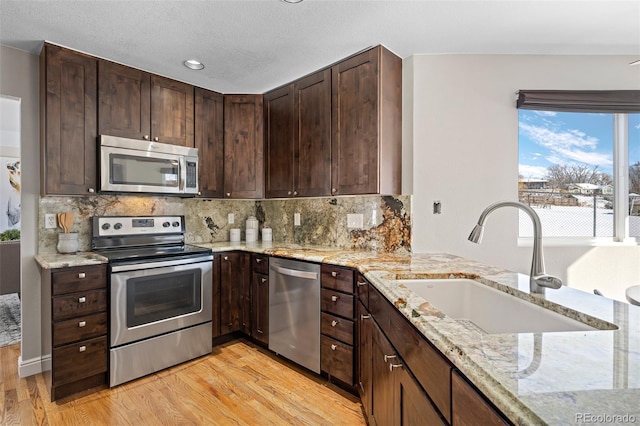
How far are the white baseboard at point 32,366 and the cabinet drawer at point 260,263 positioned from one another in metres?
1.68

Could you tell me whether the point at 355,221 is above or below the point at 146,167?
below

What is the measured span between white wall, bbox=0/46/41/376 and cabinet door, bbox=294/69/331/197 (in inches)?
81.6

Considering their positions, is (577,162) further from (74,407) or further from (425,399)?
(74,407)

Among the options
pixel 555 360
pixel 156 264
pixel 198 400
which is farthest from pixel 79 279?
pixel 555 360

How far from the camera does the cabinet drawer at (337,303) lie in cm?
225

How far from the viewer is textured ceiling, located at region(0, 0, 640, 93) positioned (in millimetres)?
1966

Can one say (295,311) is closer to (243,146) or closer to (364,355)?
(364,355)

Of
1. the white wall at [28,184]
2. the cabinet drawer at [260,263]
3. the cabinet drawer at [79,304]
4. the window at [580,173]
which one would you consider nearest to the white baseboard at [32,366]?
the white wall at [28,184]

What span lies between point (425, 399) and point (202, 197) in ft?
9.16

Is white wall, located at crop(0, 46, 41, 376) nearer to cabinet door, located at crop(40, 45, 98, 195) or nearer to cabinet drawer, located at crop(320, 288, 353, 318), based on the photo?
cabinet door, located at crop(40, 45, 98, 195)

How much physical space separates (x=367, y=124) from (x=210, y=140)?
1.67 m

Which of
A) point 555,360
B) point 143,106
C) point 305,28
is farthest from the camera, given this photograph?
point 143,106

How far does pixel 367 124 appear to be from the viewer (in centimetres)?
253

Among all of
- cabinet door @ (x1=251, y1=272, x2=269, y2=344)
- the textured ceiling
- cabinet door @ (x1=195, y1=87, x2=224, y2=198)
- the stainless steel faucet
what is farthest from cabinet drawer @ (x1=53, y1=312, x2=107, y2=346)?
the stainless steel faucet
